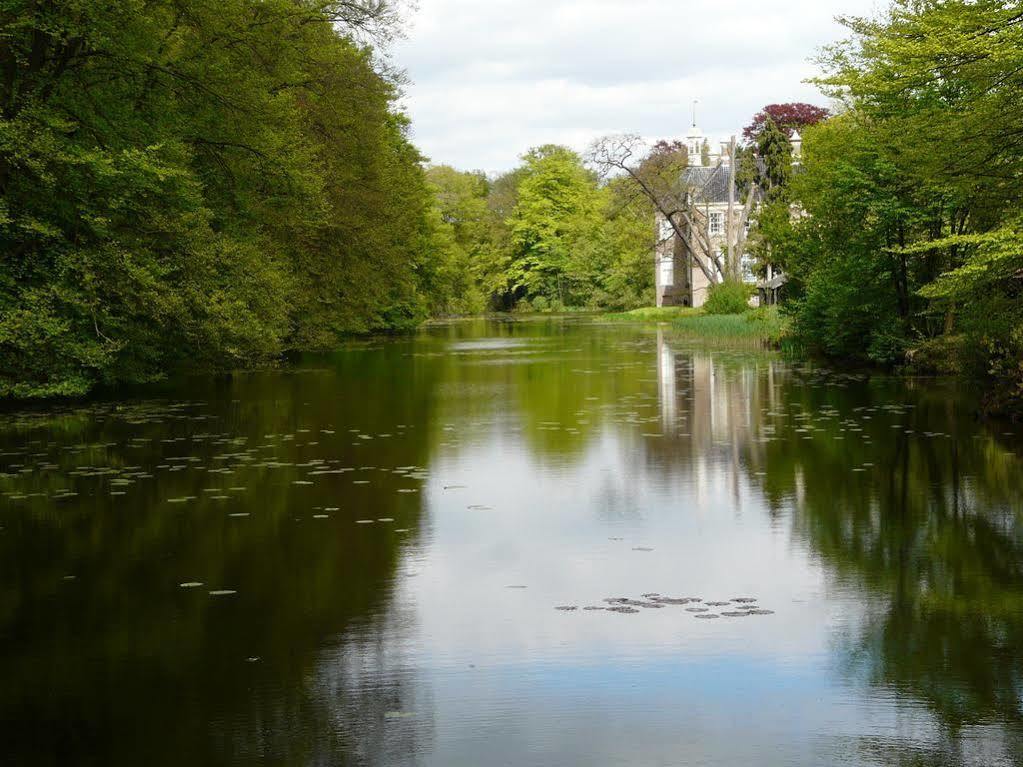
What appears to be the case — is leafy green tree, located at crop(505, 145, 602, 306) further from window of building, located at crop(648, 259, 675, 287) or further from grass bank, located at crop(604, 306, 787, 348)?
grass bank, located at crop(604, 306, 787, 348)

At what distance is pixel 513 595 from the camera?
8078mm

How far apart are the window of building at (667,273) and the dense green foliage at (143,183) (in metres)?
45.3

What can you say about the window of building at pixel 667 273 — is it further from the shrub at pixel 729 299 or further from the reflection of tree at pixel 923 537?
the reflection of tree at pixel 923 537

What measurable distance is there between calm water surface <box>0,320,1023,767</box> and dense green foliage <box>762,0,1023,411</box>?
2.40 m

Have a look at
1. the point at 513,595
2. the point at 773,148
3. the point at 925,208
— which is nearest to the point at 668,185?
the point at 773,148

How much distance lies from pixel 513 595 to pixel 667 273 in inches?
2776

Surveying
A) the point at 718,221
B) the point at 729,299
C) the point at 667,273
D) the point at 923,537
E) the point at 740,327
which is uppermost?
the point at 718,221

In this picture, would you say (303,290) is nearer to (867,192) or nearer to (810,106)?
(867,192)

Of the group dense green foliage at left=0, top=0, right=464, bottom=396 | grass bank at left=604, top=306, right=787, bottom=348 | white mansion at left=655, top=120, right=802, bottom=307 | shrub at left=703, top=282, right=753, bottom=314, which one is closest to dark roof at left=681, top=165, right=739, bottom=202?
white mansion at left=655, top=120, right=802, bottom=307

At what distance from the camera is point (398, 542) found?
971 centimetres

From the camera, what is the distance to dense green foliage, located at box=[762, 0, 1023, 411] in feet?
55.7

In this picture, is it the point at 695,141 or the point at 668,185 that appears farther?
the point at 695,141

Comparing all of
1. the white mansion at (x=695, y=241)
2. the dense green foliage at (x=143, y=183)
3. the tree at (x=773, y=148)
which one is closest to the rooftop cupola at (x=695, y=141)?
the white mansion at (x=695, y=241)

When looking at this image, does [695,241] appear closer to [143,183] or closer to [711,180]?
[711,180]
